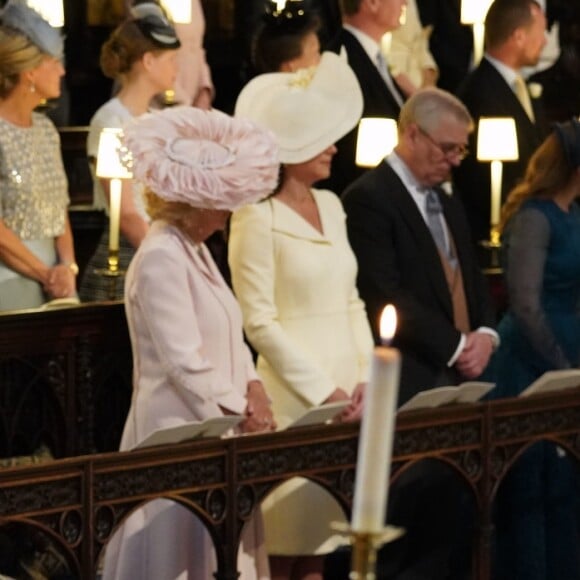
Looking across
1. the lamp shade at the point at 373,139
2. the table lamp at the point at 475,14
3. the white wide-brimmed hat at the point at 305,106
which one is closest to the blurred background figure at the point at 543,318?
the white wide-brimmed hat at the point at 305,106

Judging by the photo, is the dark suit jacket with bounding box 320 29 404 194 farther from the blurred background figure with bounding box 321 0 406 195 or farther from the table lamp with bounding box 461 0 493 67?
the table lamp with bounding box 461 0 493 67

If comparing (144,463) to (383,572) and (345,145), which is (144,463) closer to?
(383,572)

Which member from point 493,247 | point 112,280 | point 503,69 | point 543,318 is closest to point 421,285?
point 543,318

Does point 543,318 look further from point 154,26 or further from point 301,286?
point 154,26

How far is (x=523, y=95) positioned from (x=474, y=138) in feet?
1.60

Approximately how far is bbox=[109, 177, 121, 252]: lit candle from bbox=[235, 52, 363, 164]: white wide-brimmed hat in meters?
1.03

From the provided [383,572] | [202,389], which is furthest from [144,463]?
[383,572]

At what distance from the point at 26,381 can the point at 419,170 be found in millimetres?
1504

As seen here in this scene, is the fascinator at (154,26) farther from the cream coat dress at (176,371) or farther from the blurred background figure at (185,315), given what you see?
the cream coat dress at (176,371)

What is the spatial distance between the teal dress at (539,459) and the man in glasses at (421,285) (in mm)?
159

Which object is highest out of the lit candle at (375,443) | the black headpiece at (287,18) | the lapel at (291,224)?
the black headpiece at (287,18)

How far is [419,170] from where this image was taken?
6121mm

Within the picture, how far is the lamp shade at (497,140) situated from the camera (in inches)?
310

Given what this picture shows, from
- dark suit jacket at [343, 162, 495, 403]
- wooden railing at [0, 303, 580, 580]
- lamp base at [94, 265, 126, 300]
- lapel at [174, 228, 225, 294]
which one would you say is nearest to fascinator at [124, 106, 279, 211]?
lapel at [174, 228, 225, 294]
